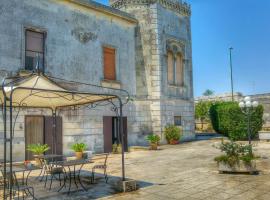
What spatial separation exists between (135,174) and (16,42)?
8.08 metres

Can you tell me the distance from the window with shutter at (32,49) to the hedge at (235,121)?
44.8ft

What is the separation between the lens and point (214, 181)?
8.38m

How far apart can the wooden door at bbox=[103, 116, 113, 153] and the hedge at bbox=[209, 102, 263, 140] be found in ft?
30.6

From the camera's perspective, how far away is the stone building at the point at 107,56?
1366 cm

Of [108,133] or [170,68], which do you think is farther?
[170,68]

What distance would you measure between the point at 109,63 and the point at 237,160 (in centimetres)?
989

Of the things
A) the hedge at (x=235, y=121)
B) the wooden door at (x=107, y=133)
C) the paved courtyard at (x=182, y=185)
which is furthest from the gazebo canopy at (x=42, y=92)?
the hedge at (x=235, y=121)

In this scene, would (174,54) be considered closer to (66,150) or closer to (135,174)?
(66,150)

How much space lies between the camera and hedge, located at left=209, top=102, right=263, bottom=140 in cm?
2092

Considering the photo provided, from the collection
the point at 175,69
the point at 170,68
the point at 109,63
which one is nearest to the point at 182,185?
the point at 109,63

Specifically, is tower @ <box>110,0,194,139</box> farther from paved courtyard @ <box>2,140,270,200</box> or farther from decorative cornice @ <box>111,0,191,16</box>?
paved courtyard @ <box>2,140,270,200</box>

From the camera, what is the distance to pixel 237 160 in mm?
9242

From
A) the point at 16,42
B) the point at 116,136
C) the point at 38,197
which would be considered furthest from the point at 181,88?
the point at 38,197

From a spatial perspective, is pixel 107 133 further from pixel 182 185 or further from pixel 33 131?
pixel 182 185
